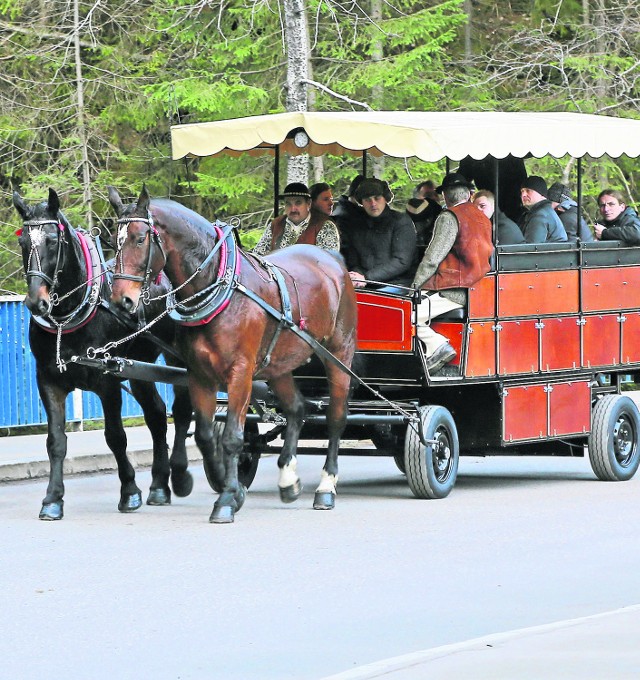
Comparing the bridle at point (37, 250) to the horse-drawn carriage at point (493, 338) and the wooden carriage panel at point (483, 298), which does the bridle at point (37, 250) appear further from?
the wooden carriage panel at point (483, 298)

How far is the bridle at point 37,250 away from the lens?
9.95 metres

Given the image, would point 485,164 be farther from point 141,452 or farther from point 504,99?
point 504,99

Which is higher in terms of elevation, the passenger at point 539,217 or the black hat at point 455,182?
the black hat at point 455,182

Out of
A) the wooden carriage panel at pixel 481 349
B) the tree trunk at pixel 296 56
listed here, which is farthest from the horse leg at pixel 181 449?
the tree trunk at pixel 296 56

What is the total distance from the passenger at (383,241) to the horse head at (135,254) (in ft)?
7.89

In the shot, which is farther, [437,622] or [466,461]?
[466,461]

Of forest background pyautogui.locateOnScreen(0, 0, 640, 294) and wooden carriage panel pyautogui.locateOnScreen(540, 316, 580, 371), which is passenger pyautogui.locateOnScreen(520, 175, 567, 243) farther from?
forest background pyautogui.locateOnScreen(0, 0, 640, 294)

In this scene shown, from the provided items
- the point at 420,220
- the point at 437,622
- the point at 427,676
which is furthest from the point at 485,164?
the point at 427,676

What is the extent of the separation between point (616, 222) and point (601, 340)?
1.74 metres

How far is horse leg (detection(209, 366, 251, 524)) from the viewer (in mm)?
9969

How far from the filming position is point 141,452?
1469cm

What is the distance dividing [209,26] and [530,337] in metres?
12.9

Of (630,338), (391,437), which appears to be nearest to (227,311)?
(391,437)

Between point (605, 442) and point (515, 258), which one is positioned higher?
point (515, 258)
